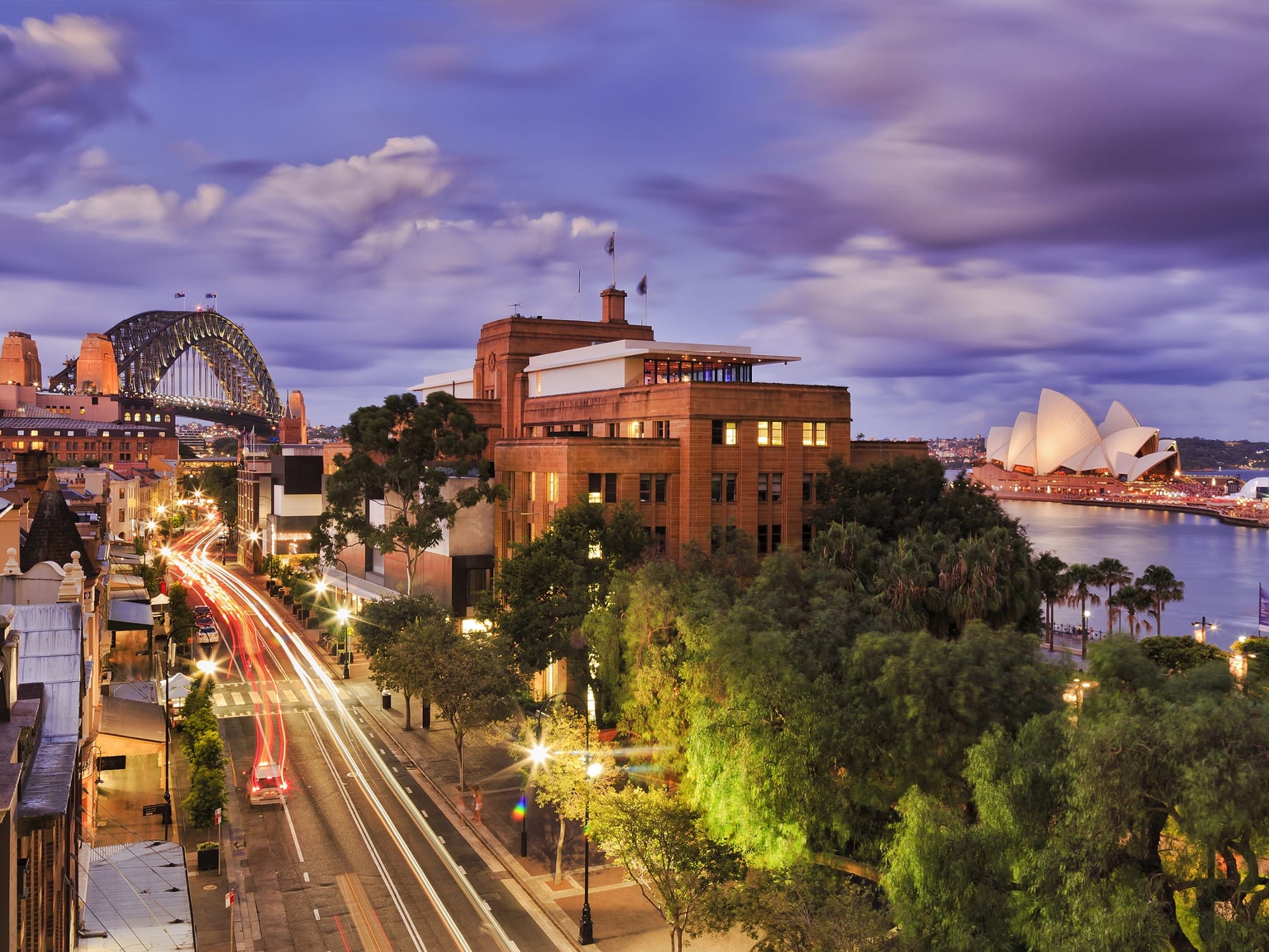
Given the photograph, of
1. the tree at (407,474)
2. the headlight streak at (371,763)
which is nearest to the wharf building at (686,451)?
the tree at (407,474)

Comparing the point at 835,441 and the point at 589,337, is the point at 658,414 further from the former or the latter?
the point at 589,337

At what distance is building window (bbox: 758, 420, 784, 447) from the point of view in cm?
6881

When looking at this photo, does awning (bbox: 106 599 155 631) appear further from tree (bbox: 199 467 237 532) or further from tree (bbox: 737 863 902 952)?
tree (bbox: 199 467 237 532)

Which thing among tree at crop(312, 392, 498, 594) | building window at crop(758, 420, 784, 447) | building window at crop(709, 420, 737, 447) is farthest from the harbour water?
tree at crop(312, 392, 498, 594)

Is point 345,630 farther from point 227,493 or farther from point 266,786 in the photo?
point 227,493

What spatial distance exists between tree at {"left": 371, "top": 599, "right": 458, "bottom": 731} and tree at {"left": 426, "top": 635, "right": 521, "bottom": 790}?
53cm

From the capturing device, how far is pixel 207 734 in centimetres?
4516

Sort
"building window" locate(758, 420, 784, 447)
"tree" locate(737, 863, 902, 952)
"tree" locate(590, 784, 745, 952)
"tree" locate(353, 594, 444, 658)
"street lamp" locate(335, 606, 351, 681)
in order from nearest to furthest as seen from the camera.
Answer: "tree" locate(737, 863, 902, 952) → "tree" locate(590, 784, 745, 952) → "tree" locate(353, 594, 444, 658) → "building window" locate(758, 420, 784, 447) → "street lamp" locate(335, 606, 351, 681)

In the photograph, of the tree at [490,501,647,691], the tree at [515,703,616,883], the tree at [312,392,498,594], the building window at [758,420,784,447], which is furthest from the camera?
the tree at [312,392,498,594]

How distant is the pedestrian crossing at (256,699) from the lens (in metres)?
63.2

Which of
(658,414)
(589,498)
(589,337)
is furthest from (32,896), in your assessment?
(589,337)

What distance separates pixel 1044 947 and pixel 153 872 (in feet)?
74.9

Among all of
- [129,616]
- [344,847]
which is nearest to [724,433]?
[344,847]

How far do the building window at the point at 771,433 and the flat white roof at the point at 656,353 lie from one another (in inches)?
415
